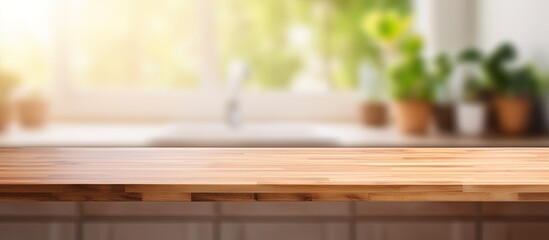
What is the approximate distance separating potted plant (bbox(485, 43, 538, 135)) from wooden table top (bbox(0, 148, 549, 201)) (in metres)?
0.51

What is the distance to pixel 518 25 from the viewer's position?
1.47 meters

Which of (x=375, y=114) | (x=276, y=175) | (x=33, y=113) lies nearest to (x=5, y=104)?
(x=33, y=113)

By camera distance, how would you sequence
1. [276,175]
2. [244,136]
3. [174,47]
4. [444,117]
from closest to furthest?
[276,175] < [444,117] < [244,136] < [174,47]

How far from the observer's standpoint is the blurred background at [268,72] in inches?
58.1

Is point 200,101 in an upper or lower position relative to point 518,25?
lower

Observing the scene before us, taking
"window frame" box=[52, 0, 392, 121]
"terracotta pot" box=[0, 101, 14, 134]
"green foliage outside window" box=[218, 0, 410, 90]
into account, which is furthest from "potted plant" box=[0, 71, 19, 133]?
"green foliage outside window" box=[218, 0, 410, 90]

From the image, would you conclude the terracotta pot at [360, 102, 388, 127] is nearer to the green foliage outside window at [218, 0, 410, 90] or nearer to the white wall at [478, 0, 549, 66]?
the green foliage outside window at [218, 0, 410, 90]

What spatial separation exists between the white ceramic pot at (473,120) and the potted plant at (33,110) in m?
0.88

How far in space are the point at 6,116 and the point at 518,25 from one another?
1038 mm

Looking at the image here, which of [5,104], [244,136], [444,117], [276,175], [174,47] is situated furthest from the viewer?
[174,47]

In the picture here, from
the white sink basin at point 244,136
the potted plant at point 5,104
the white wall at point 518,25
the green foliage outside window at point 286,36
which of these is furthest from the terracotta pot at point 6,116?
the white wall at point 518,25

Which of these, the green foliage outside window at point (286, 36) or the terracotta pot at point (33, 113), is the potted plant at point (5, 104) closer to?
the terracotta pot at point (33, 113)

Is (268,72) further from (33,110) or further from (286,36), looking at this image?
(33,110)

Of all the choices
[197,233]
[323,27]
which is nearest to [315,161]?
[197,233]
